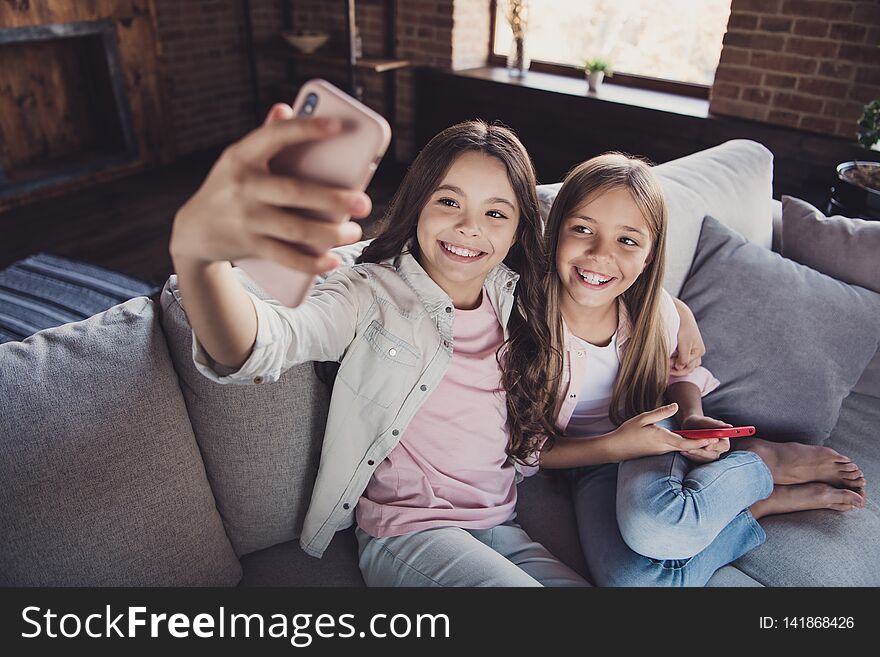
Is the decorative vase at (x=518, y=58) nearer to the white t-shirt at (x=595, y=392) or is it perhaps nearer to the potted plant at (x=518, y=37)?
the potted plant at (x=518, y=37)

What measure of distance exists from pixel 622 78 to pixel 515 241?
2.75m

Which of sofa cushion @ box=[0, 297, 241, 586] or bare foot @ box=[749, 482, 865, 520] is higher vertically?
sofa cushion @ box=[0, 297, 241, 586]

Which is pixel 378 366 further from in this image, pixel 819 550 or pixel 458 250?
pixel 819 550

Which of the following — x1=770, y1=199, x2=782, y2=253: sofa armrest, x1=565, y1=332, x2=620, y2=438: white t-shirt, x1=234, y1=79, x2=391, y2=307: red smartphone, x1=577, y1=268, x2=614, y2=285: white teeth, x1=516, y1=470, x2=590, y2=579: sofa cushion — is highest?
x1=234, y1=79, x2=391, y2=307: red smartphone

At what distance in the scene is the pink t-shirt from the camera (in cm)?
117

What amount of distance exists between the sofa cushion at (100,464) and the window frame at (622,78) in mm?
3157

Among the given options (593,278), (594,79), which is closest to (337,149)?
(593,278)

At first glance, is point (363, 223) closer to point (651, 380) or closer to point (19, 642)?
point (651, 380)

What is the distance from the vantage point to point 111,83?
3.97 metres

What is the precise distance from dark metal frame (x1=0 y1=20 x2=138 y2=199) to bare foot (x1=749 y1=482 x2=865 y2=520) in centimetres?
395

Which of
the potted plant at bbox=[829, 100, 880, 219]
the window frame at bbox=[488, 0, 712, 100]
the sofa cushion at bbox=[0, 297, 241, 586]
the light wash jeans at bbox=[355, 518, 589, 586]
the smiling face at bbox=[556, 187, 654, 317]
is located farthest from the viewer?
the window frame at bbox=[488, 0, 712, 100]

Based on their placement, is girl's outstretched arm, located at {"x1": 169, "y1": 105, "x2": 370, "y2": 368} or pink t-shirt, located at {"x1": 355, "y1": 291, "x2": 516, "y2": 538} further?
pink t-shirt, located at {"x1": 355, "y1": 291, "x2": 516, "y2": 538}

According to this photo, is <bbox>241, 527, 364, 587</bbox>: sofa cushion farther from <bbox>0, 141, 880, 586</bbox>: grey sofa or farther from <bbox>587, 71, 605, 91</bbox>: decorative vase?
<bbox>587, 71, 605, 91</bbox>: decorative vase

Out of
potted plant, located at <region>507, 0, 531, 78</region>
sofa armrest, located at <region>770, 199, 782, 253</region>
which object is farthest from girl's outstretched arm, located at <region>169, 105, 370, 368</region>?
potted plant, located at <region>507, 0, 531, 78</region>
